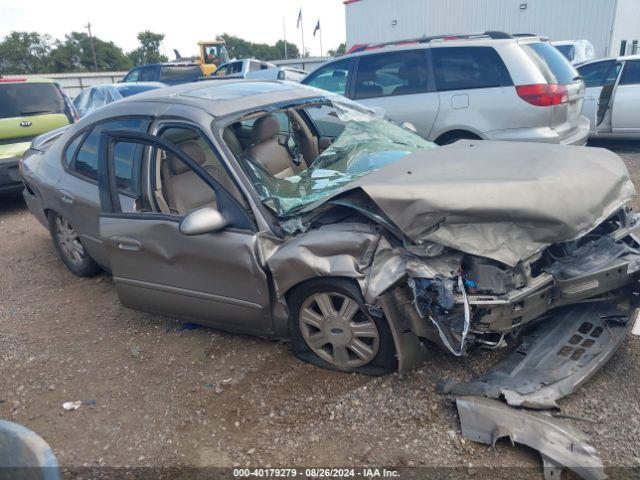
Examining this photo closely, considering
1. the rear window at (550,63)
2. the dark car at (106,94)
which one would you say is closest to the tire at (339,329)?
the rear window at (550,63)

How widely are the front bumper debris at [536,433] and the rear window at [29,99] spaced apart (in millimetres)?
7553

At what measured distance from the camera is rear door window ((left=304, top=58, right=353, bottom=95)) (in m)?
7.03

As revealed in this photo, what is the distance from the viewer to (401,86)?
6590mm

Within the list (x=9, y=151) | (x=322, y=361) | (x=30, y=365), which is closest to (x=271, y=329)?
(x=322, y=361)

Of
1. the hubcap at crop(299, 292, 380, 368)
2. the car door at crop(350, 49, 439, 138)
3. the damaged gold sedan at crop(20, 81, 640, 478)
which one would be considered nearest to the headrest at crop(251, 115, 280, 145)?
the damaged gold sedan at crop(20, 81, 640, 478)

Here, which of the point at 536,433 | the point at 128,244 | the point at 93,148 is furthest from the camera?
the point at 93,148

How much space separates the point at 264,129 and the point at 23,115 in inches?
215

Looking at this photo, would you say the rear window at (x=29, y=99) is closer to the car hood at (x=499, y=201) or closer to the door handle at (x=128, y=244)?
the door handle at (x=128, y=244)

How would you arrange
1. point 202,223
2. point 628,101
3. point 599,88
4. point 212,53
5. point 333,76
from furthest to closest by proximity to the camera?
point 212,53
point 599,88
point 628,101
point 333,76
point 202,223

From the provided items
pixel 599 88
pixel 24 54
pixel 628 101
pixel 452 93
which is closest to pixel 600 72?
pixel 599 88

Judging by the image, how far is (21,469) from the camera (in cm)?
146

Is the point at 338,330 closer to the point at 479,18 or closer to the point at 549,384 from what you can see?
the point at 549,384

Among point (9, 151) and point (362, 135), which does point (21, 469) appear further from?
point (9, 151)

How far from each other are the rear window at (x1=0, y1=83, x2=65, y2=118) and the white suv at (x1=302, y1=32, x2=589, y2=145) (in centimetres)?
459
